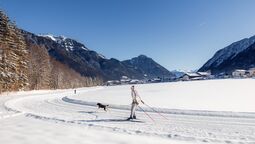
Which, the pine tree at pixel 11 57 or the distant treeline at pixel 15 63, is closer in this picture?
the pine tree at pixel 11 57

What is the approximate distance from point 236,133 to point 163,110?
9.29 metres

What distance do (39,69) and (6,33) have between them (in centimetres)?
2453

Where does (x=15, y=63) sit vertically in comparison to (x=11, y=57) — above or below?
below

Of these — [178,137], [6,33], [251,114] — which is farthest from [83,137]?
[6,33]

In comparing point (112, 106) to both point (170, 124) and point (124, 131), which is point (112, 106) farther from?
point (124, 131)

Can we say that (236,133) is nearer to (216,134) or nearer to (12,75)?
(216,134)

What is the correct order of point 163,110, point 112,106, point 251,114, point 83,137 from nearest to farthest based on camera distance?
point 83,137
point 251,114
point 163,110
point 112,106

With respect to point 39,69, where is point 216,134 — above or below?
below

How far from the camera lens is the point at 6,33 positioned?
→ 64562 millimetres

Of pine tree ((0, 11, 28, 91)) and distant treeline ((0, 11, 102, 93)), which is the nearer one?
pine tree ((0, 11, 28, 91))

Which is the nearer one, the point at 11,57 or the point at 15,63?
the point at 11,57

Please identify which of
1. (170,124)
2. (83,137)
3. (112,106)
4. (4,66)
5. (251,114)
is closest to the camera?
(83,137)

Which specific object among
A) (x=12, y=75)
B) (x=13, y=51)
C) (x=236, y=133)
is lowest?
(x=236, y=133)

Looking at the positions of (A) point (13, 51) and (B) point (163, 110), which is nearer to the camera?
(B) point (163, 110)
